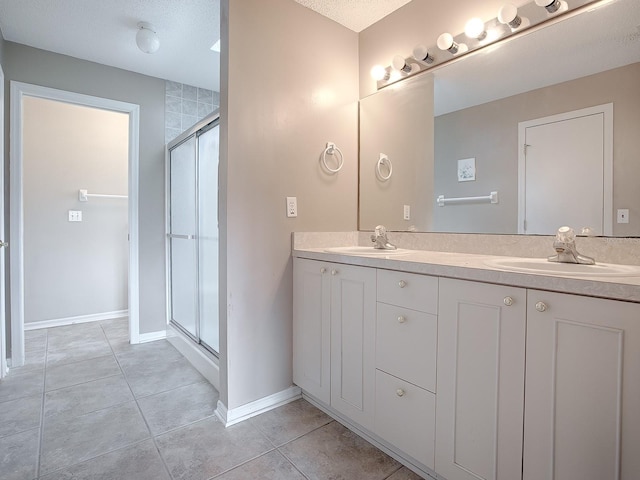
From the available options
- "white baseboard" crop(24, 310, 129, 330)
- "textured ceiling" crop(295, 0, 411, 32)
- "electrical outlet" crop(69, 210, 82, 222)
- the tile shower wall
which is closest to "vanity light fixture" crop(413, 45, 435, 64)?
"textured ceiling" crop(295, 0, 411, 32)

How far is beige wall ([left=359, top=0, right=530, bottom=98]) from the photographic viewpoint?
1679 millimetres

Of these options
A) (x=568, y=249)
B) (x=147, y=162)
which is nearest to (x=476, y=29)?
(x=568, y=249)

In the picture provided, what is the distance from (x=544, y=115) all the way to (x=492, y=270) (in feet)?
2.83

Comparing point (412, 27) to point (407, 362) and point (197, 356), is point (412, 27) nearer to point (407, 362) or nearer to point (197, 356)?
point (407, 362)

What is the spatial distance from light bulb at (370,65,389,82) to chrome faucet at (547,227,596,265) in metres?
1.35

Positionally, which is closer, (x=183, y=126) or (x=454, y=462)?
(x=454, y=462)

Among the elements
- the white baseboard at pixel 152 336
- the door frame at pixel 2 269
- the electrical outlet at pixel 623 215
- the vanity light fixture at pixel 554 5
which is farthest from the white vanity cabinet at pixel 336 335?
the door frame at pixel 2 269

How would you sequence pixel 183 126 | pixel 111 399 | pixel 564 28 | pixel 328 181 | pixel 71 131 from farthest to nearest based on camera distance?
1. pixel 71 131
2. pixel 183 126
3. pixel 328 181
4. pixel 111 399
5. pixel 564 28

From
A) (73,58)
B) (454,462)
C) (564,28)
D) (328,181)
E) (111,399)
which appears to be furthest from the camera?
(73,58)

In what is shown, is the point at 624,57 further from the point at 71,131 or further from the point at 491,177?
the point at 71,131

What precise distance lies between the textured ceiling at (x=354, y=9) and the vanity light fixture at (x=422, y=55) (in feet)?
1.12

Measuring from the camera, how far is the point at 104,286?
3652mm

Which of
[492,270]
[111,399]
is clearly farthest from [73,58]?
[492,270]

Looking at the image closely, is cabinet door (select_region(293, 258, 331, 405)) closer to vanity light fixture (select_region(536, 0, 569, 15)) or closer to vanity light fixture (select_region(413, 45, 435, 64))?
vanity light fixture (select_region(413, 45, 435, 64))
